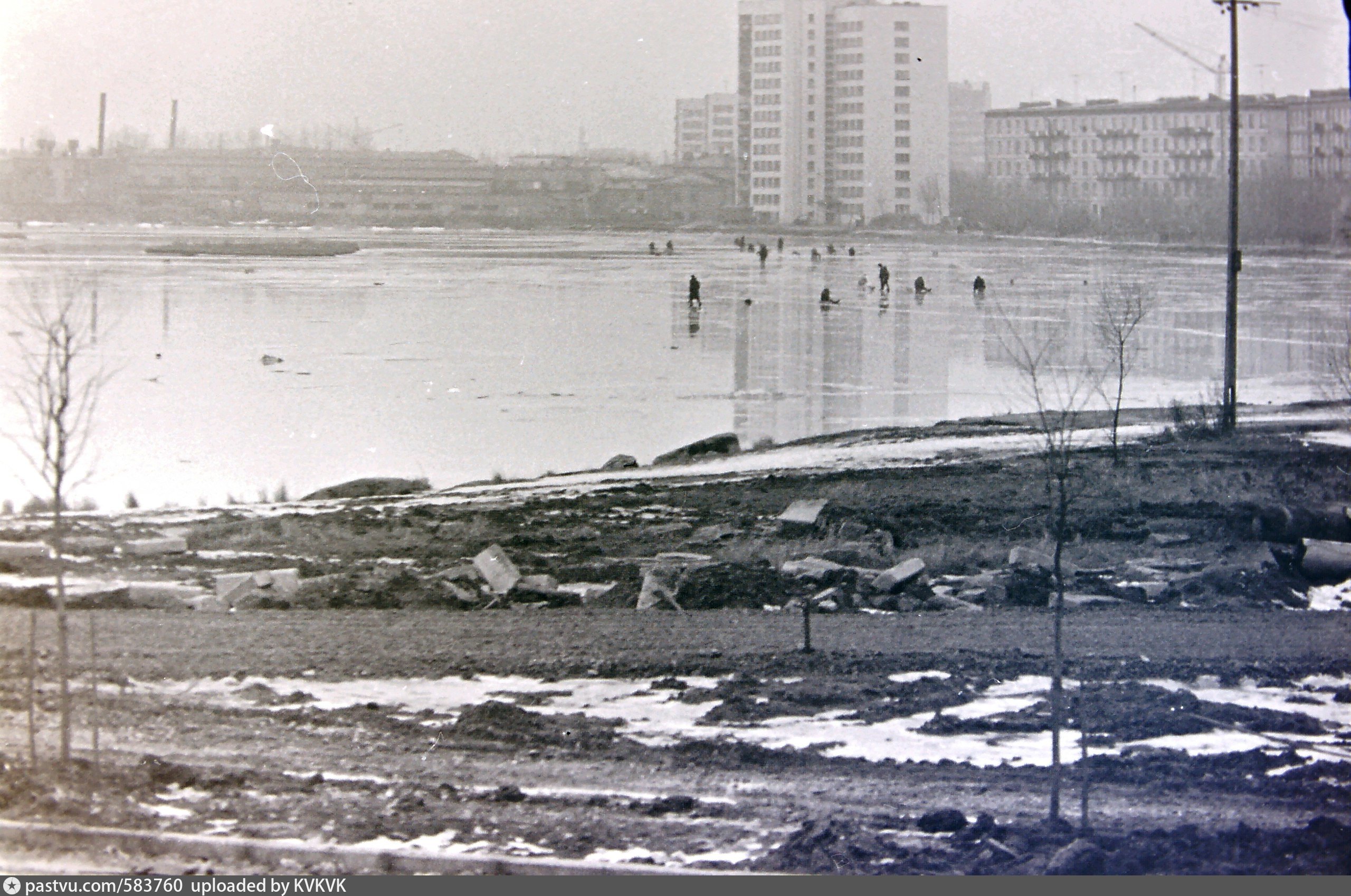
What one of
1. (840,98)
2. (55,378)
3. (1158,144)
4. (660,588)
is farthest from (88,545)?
(1158,144)

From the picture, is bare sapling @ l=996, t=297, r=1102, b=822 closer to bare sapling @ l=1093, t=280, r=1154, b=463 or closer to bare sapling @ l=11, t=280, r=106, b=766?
bare sapling @ l=1093, t=280, r=1154, b=463

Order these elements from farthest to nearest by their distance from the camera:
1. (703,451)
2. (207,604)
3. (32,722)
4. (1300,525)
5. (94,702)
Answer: (703,451) → (1300,525) → (207,604) → (94,702) → (32,722)

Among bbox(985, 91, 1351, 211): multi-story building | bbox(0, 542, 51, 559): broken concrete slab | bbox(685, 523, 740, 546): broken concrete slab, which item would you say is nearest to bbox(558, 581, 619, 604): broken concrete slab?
bbox(685, 523, 740, 546): broken concrete slab

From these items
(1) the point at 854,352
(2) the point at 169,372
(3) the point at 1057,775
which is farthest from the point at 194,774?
(1) the point at 854,352

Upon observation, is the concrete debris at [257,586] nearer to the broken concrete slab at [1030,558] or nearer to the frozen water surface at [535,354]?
the frozen water surface at [535,354]

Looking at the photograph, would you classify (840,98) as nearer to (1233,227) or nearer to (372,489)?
(1233,227)

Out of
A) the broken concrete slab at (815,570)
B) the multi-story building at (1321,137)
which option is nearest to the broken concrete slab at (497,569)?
the broken concrete slab at (815,570)
